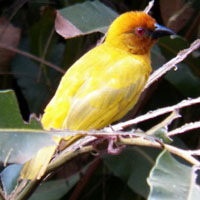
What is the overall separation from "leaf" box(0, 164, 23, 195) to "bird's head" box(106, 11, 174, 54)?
1299mm

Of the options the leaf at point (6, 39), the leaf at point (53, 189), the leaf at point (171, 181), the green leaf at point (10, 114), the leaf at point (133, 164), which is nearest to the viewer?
the leaf at point (171, 181)

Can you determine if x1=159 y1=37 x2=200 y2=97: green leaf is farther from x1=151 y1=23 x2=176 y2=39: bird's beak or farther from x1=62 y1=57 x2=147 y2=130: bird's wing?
x1=62 y1=57 x2=147 y2=130: bird's wing

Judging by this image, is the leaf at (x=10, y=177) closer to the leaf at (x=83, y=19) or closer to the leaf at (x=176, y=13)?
the leaf at (x=83, y=19)

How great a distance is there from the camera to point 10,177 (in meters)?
2.10

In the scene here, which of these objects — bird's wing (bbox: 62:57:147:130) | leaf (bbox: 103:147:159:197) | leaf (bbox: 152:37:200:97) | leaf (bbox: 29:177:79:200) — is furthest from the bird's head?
leaf (bbox: 29:177:79:200)

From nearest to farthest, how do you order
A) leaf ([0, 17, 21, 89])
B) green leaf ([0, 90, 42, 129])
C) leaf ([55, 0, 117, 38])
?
green leaf ([0, 90, 42, 129]), leaf ([55, 0, 117, 38]), leaf ([0, 17, 21, 89])

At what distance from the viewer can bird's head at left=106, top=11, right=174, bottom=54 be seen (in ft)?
10.1

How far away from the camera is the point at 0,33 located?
12.0 feet

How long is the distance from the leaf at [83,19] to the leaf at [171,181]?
140 centimetres

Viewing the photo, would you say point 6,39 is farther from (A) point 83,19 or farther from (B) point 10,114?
(B) point 10,114

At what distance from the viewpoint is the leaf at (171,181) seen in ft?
4.79

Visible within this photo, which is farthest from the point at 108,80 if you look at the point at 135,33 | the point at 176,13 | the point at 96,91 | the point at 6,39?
the point at 6,39

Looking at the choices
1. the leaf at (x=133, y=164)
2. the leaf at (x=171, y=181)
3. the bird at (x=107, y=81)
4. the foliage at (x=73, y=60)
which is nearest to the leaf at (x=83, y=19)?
the foliage at (x=73, y=60)

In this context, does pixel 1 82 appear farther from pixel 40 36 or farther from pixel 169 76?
pixel 169 76
